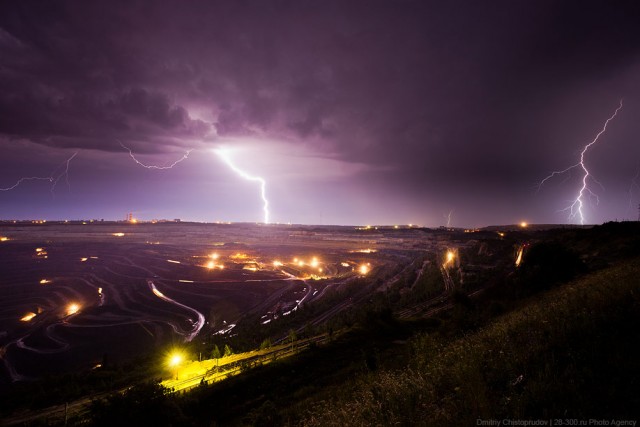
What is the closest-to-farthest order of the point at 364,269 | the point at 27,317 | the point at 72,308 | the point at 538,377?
1. the point at 538,377
2. the point at 27,317
3. the point at 72,308
4. the point at 364,269

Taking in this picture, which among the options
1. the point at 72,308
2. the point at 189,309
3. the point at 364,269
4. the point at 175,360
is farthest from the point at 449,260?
the point at 72,308

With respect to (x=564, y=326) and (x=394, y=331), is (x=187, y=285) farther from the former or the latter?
(x=564, y=326)

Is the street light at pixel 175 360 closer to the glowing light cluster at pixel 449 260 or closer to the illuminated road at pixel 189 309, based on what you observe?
the illuminated road at pixel 189 309

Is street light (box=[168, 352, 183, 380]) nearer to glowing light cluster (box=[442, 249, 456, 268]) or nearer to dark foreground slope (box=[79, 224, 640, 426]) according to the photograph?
dark foreground slope (box=[79, 224, 640, 426])

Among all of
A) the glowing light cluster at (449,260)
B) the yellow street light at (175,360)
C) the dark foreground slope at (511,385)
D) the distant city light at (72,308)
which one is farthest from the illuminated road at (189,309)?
the glowing light cluster at (449,260)

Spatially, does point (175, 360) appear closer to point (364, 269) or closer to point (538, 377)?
point (538, 377)

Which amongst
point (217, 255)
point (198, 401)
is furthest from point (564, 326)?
point (217, 255)

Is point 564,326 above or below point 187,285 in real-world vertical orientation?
above

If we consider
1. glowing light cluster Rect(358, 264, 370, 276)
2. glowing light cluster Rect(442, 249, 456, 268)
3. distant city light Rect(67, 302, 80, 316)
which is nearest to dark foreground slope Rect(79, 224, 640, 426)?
distant city light Rect(67, 302, 80, 316)

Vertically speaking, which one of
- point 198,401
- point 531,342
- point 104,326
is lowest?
point 104,326

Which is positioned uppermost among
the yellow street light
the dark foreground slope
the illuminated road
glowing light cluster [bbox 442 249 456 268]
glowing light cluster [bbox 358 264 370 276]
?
the dark foreground slope

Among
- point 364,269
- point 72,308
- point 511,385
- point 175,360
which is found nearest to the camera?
point 511,385
